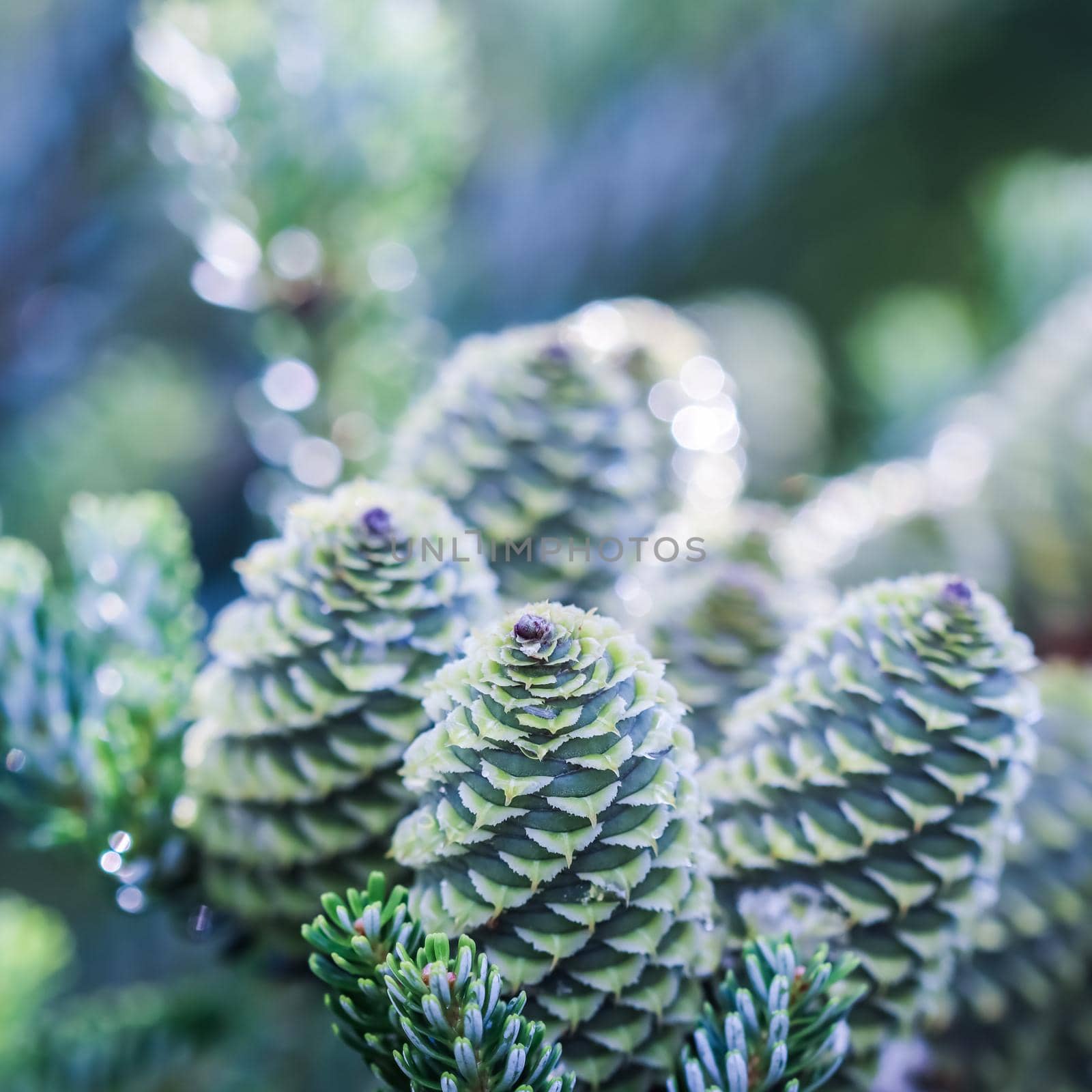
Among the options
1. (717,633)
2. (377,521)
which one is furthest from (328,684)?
(717,633)

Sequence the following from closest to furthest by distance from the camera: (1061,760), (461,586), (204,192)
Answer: (461,586) < (1061,760) < (204,192)

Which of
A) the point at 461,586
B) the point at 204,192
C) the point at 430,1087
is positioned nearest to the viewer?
the point at 430,1087

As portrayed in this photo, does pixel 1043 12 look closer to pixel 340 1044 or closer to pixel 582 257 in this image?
pixel 582 257

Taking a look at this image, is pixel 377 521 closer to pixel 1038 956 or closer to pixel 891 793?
pixel 891 793

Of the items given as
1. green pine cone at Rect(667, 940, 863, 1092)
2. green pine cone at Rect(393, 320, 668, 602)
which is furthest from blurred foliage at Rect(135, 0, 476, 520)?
green pine cone at Rect(667, 940, 863, 1092)

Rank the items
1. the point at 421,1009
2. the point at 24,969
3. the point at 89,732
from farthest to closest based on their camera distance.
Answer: the point at 24,969, the point at 89,732, the point at 421,1009

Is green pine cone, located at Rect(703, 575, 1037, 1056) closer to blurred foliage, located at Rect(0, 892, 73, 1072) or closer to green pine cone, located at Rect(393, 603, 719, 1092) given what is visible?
green pine cone, located at Rect(393, 603, 719, 1092)

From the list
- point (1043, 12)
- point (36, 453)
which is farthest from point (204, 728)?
point (1043, 12)

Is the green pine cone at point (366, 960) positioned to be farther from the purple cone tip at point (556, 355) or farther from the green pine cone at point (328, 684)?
the purple cone tip at point (556, 355)
